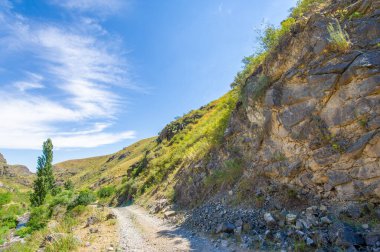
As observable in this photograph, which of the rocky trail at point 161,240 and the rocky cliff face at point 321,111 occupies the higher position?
the rocky cliff face at point 321,111

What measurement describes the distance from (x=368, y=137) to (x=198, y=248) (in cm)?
739

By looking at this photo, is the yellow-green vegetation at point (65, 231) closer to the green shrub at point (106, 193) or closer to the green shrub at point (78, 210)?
the green shrub at point (78, 210)

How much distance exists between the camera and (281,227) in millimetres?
8992

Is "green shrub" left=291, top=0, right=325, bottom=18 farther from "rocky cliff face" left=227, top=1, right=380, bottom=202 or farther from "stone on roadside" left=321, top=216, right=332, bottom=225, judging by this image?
"stone on roadside" left=321, top=216, right=332, bottom=225

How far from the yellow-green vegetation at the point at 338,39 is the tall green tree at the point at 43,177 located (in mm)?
47991

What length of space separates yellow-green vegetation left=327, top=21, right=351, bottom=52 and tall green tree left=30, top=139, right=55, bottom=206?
4799 cm

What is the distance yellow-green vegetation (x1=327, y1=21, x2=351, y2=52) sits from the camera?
9.22 m

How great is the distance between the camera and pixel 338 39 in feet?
30.6

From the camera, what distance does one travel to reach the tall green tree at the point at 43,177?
42781 millimetres

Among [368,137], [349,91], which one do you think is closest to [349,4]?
[349,91]

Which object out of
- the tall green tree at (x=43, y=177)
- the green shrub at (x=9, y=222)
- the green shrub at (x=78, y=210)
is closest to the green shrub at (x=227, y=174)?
the green shrub at (x=78, y=210)

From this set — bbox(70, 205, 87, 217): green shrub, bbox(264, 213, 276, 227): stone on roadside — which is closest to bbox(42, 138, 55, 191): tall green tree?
bbox(70, 205, 87, 217): green shrub

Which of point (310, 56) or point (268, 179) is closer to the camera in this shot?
point (310, 56)

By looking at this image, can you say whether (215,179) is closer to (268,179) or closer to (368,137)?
(268,179)
